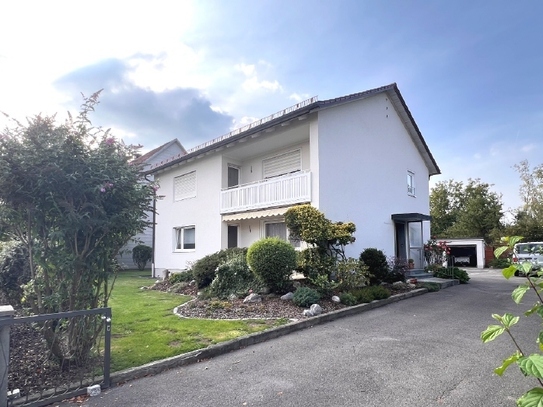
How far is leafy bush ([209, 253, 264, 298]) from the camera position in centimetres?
1202

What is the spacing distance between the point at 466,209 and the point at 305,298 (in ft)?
129

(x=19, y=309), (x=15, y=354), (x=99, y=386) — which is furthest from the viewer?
(x=19, y=309)

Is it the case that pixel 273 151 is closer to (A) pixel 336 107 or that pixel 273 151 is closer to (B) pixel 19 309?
(A) pixel 336 107

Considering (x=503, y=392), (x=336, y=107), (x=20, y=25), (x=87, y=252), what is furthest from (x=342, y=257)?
(x=20, y=25)

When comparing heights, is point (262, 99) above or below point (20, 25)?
above

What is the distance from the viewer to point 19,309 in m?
9.46

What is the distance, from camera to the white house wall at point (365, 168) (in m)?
14.3

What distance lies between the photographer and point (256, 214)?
15.9m

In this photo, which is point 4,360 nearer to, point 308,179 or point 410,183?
point 308,179

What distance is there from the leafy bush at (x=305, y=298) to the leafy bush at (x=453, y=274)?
34.0 ft

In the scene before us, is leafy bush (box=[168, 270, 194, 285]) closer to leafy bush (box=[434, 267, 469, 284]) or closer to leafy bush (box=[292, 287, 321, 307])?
leafy bush (box=[292, 287, 321, 307])

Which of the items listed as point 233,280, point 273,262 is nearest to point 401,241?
point 273,262

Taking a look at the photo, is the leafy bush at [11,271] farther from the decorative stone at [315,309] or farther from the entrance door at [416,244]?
the entrance door at [416,244]

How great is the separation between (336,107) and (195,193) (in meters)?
10.1
